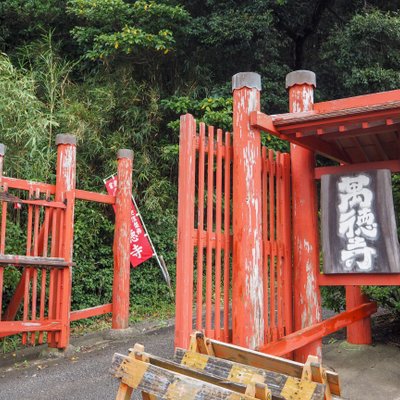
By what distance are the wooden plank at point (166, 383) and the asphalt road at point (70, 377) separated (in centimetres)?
179

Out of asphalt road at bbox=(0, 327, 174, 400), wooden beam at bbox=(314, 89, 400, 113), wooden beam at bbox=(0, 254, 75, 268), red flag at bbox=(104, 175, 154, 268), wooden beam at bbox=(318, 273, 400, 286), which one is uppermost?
wooden beam at bbox=(314, 89, 400, 113)

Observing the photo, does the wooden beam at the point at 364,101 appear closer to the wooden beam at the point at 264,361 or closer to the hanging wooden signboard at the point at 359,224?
the hanging wooden signboard at the point at 359,224

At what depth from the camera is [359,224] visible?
390 cm

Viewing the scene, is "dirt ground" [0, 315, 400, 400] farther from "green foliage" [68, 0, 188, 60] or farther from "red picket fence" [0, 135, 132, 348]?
"green foliage" [68, 0, 188, 60]

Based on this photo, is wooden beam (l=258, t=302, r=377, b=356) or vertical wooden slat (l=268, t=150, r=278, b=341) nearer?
wooden beam (l=258, t=302, r=377, b=356)

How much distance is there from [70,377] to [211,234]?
7.98ft

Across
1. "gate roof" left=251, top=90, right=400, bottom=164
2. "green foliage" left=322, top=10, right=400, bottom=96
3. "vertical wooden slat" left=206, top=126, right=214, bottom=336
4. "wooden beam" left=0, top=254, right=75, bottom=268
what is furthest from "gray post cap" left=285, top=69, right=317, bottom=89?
"green foliage" left=322, top=10, right=400, bottom=96

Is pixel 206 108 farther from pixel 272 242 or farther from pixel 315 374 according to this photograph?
pixel 315 374

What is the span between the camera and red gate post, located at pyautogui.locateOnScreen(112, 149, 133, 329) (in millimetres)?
6422

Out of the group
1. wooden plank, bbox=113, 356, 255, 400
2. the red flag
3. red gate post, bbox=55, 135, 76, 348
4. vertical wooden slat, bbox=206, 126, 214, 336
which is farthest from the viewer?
the red flag

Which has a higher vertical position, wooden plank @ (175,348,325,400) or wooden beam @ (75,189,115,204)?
wooden beam @ (75,189,115,204)

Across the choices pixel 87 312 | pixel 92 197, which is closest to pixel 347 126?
pixel 92 197

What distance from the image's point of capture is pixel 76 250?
8109 mm

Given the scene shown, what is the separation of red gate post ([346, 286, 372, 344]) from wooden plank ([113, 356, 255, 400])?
336cm
